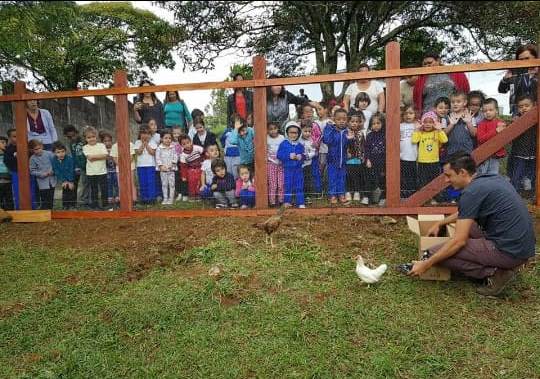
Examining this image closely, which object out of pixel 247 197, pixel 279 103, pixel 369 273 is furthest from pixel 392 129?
pixel 369 273

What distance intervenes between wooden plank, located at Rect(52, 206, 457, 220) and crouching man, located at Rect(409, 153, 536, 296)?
1798 millimetres

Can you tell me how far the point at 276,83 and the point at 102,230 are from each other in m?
3.05

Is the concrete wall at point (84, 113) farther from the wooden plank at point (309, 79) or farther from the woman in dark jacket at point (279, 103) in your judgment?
the woman in dark jacket at point (279, 103)

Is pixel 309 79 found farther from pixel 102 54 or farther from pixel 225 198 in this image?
pixel 102 54

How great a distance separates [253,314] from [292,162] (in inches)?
108

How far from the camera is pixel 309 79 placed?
19.2 ft

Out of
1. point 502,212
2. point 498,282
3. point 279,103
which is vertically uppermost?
point 279,103

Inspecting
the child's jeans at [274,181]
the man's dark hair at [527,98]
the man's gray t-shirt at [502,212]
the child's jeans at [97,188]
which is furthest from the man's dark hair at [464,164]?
the child's jeans at [97,188]

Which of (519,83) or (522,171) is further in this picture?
(522,171)

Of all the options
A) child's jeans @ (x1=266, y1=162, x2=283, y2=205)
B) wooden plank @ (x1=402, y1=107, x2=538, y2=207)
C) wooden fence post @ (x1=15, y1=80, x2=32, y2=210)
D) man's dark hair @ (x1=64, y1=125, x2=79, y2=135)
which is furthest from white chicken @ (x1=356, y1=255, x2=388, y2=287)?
wooden fence post @ (x1=15, y1=80, x2=32, y2=210)

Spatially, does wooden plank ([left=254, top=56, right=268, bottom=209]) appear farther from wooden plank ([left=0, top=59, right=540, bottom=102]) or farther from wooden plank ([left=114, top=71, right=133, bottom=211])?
wooden plank ([left=114, top=71, right=133, bottom=211])

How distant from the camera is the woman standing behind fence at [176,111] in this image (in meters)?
6.29

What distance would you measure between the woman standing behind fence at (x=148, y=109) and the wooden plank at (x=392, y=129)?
10.2 feet

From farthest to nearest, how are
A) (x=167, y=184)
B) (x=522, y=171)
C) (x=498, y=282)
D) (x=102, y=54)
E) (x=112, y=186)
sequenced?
(x=102, y=54) → (x=112, y=186) → (x=167, y=184) → (x=522, y=171) → (x=498, y=282)
